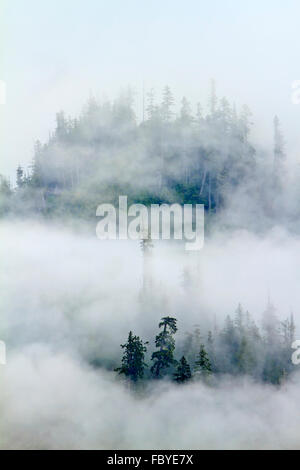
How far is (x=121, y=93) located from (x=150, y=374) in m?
93.4

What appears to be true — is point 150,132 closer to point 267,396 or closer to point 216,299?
point 216,299

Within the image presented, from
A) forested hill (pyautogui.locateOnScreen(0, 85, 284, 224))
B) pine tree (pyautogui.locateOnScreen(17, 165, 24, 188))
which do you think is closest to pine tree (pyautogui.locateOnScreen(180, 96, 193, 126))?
forested hill (pyautogui.locateOnScreen(0, 85, 284, 224))

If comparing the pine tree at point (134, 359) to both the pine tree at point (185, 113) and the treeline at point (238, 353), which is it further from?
the pine tree at point (185, 113)

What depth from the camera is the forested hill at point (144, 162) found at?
142 metres

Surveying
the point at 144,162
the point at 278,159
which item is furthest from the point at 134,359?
the point at 278,159

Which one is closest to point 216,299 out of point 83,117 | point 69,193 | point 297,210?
point 297,210

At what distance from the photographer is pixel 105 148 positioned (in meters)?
154
